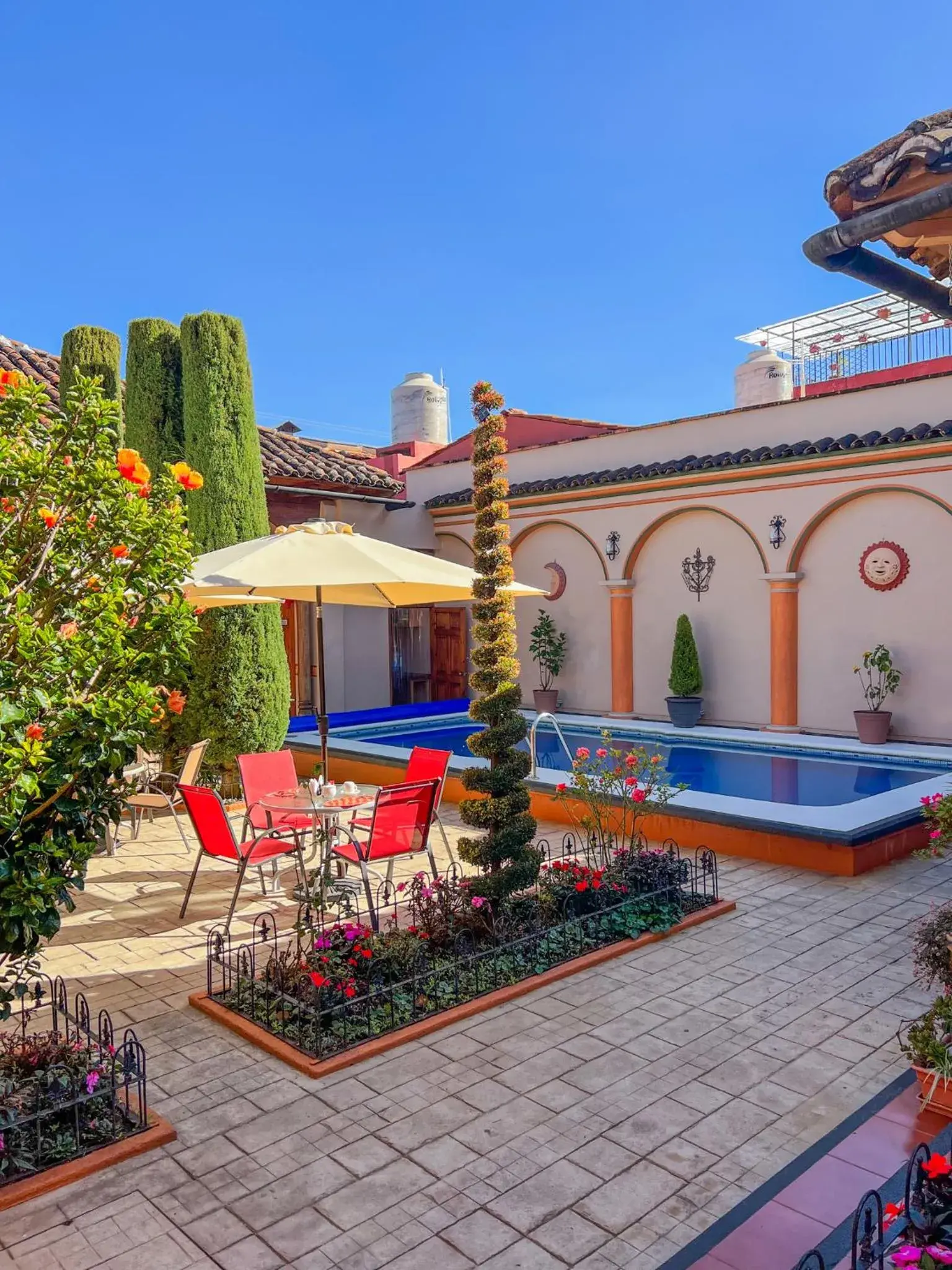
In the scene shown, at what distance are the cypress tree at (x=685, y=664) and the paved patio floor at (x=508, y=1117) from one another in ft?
29.9

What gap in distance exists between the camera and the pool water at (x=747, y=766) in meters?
10.6

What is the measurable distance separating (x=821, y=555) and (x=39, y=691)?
12.8m

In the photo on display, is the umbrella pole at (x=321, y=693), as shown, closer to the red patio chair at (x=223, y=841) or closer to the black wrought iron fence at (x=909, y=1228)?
the red patio chair at (x=223, y=841)

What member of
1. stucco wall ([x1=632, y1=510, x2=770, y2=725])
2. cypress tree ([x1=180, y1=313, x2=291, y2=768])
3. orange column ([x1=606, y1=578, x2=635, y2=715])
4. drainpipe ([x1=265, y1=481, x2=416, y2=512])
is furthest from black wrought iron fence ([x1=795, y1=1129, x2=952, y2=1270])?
orange column ([x1=606, y1=578, x2=635, y2=715])

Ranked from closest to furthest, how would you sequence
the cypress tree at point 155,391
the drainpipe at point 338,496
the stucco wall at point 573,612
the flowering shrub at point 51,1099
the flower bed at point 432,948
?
the flowering shrub at point 51,1099
the flower bed at point 432,948
the cypress tree at point 155,391
the drainpipe at point 338,496
the stucco wall at point 573,612

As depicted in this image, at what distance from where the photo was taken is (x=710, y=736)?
1420 centimetres

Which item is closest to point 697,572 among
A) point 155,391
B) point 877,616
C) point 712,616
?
point 712,616

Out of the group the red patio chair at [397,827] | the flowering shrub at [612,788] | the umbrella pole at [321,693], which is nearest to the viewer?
the red patio chair at [397,827]

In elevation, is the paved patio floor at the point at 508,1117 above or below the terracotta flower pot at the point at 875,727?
below

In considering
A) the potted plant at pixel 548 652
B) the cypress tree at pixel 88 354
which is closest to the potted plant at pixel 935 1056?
the cypress tree at pixel 88 354

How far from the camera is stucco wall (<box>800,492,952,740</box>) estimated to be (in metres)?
12.9

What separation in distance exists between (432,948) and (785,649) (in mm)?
10254

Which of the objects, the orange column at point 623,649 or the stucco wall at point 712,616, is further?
the orange column at point 623,649

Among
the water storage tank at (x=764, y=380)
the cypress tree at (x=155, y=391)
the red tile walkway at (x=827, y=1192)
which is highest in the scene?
the water storage tank at (x=764, y=380)
